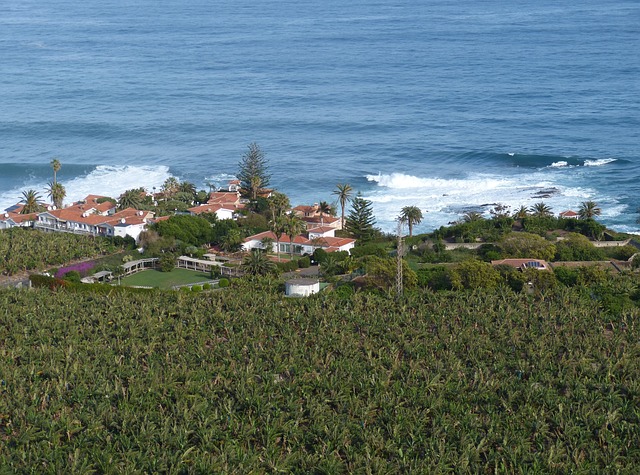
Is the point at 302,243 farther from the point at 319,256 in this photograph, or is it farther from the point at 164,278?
the point at 164,278

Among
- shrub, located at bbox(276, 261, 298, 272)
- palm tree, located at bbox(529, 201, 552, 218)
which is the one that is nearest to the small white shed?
shrub, located at bbox(276, 261, 298, 272)

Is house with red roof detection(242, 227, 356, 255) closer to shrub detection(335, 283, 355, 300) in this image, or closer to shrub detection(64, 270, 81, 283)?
shrub detection(335, 283, 355, 300)

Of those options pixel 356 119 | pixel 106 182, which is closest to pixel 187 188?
pixel 106 182

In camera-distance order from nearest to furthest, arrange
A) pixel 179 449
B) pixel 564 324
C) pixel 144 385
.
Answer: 1. pixel 179 449
2. pixel 144 385
3. pixel 564 324

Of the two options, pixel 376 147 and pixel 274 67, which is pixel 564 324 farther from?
pixel 274 67

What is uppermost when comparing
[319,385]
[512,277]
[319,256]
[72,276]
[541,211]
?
[541,211]

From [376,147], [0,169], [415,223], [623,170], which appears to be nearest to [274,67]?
[376,147]

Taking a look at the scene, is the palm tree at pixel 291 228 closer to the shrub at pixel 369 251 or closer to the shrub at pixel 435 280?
the shrub at pixel 369 251
